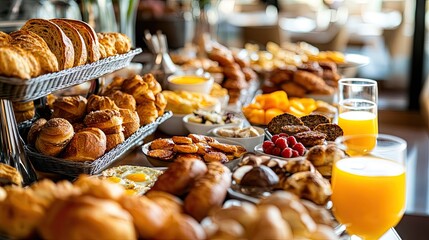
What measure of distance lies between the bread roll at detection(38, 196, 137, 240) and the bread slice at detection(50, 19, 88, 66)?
2.49ft

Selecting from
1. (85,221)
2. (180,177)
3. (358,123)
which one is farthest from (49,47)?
(358,123)

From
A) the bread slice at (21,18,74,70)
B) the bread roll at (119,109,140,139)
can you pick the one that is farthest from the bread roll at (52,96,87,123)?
the bread slice at (21,18,74,70)

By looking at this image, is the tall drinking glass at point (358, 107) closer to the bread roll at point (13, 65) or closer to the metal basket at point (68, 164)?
the metal basket at point (68, 164)

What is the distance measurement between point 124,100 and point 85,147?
0.39m

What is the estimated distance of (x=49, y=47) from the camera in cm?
162

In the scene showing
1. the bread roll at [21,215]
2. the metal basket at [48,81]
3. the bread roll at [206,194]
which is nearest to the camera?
the bread roll at [21,215]

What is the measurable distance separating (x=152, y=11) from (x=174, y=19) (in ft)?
1.47

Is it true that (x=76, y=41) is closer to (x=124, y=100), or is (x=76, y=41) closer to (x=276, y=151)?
(x=124, y=100)

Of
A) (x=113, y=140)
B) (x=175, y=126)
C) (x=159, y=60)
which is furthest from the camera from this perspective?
(x=159, y=60)

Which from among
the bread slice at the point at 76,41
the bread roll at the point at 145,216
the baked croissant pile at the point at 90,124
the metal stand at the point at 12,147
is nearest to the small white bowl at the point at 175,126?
the baked croissant pile at the point at 90,124

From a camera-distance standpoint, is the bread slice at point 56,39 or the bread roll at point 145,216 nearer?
the bread roll at point 145,216

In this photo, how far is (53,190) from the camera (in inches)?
42.5

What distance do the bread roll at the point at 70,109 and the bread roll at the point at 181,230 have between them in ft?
3.00

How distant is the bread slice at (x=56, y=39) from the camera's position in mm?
1579
